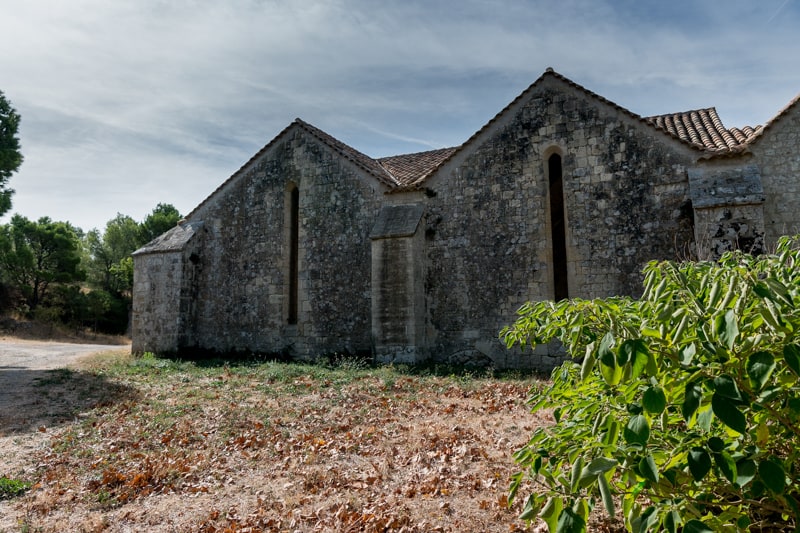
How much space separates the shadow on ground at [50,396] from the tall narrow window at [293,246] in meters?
5.50

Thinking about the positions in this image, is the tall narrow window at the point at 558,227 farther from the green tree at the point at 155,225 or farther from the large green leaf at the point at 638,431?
the green tree at the point at 155,225

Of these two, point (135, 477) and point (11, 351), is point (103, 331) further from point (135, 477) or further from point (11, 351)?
point (135, 477)

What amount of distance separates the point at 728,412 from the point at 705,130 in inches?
546

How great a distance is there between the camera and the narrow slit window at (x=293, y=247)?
15.6 metres

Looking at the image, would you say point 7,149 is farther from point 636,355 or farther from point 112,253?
point 636,355

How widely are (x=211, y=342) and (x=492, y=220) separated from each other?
399 inches

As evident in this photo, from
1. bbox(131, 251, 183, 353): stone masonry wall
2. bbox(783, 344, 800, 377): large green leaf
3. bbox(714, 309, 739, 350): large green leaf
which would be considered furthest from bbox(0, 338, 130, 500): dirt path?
bbox(783, 344, 800, 377): large green leaf

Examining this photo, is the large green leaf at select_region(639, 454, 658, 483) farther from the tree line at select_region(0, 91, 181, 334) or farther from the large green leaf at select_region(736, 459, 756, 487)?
the tree line at select_region(0, 91, 181, 334)

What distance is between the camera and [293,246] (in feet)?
Answer: 52.1

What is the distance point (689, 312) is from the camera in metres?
1.91

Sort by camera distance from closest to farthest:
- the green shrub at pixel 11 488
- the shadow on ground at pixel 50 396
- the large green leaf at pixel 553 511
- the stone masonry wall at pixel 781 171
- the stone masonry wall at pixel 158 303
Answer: the large green leaf at pixel 553 511, the green shrub at pixel 11 488, the shadow on ground at pixel 50 396, the stone masonry wall at pixel 781 171, the stone masonry wall at pixel 158 303

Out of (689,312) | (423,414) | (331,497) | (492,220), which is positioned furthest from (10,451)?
(492,220)

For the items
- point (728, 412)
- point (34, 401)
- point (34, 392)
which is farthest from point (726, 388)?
point (34, 392)

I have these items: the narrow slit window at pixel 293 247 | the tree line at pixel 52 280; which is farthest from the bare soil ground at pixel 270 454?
the tree line at pixel 52 280
